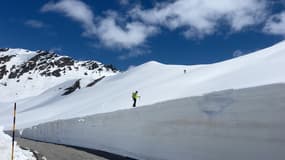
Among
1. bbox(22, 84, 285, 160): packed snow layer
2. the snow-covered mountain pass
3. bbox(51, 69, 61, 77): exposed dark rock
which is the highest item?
bbox(51, 69, 61, 77): exposed dark rock

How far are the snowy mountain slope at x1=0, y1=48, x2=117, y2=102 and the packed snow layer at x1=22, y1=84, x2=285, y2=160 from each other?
397 feet

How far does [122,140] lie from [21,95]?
12488 cm

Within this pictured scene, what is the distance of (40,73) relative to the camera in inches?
6644

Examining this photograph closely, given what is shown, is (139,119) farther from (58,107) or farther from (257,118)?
(58,107)

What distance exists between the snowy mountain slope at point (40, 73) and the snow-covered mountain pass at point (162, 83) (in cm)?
5041

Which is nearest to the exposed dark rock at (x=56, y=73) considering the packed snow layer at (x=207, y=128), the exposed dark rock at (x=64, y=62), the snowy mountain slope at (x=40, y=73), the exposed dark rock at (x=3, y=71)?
the snowy mountain slope at (x=40, y=73)

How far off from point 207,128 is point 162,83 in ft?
151

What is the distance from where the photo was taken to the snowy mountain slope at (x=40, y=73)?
147875 mm

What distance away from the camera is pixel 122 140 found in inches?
802

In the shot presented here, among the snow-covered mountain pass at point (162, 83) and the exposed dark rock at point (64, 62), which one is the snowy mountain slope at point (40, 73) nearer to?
the exposed dark rock at point (64, 62)

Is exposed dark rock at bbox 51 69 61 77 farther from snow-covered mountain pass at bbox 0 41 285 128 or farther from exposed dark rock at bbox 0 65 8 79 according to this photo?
snow-covered mountain pass at bbox 0 41 285 128

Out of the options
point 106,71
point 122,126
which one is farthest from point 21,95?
point 122,126

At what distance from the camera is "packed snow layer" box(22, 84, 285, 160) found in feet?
36.7

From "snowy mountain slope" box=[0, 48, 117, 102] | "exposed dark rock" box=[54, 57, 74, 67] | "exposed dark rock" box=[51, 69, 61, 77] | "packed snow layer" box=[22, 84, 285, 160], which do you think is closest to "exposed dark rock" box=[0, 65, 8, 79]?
"snowy mountain slope" box=[0, 48, 117, 102]
